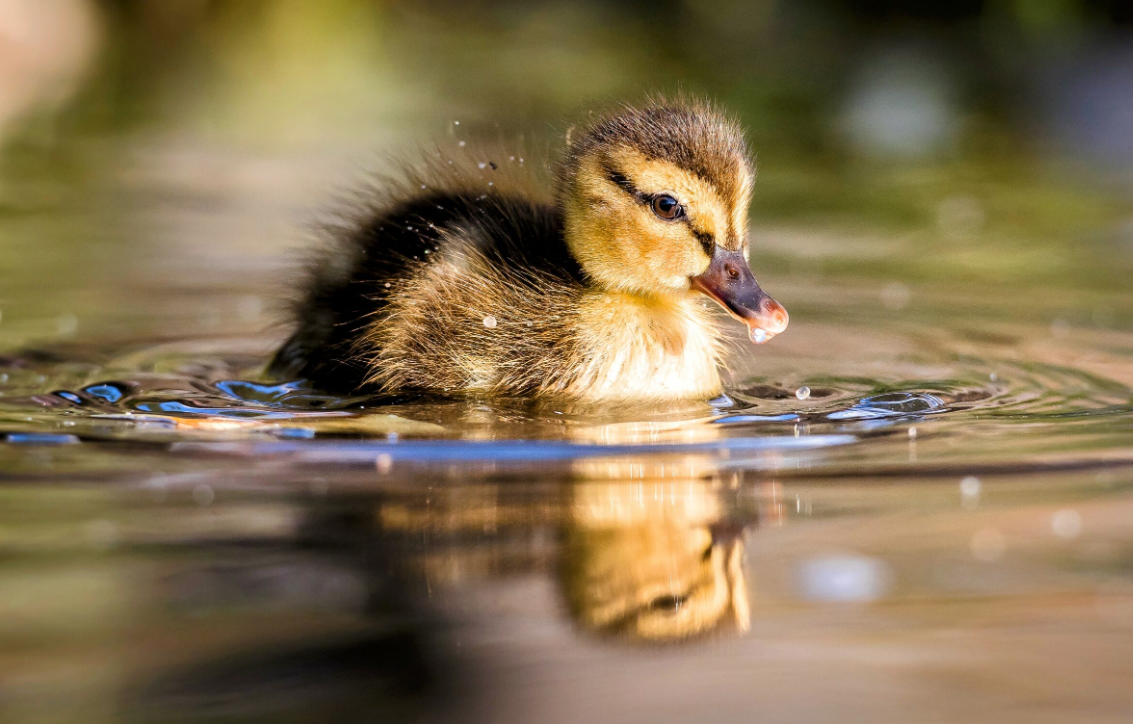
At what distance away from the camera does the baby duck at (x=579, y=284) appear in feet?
Answer: 13.7

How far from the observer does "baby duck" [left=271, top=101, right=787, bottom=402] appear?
4172mm

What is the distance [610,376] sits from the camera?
423 cm

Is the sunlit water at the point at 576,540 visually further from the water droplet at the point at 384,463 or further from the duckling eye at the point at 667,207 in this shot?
the duckling eye at the point at 667,207

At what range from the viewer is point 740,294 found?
4.17 m

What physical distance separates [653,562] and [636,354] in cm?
159

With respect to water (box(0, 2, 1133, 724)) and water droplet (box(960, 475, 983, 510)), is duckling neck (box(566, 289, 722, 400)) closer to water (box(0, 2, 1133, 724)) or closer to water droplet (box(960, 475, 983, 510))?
water (box(0, 2, 1133, 724))

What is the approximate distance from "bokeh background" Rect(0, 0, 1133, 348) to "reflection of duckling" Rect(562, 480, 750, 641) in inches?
74.3

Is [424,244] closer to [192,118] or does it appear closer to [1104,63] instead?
[192,118]

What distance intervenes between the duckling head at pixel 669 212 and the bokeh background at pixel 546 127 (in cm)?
45

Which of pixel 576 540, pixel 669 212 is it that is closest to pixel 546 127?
pixel 669 212

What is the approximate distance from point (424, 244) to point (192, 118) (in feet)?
19.3

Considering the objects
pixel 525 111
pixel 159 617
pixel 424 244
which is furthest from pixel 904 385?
pixel 525 111

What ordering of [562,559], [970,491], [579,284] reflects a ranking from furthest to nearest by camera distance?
[579,284], [970,491], [562,559]

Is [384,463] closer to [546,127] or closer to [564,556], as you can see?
[564,556]
